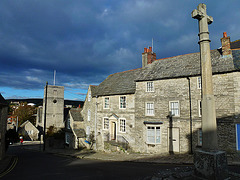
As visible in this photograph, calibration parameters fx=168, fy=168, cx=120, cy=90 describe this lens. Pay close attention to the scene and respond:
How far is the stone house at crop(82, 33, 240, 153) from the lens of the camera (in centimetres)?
1482

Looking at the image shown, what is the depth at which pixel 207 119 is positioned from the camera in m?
7.63

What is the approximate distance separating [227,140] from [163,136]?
5.86 m

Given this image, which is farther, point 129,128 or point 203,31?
point 129,128

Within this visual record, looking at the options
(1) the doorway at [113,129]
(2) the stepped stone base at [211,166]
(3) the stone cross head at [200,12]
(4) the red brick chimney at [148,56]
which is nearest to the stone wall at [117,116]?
(1) the doorway at [113,129]

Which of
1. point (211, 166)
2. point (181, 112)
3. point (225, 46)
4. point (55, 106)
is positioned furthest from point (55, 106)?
point (211, 166)

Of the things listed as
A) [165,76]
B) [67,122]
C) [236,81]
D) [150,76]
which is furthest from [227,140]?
[67,122]

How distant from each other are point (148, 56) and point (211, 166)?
17.3m

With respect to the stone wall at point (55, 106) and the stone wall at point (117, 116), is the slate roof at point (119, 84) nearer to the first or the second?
the stone wall at point (117, 116)

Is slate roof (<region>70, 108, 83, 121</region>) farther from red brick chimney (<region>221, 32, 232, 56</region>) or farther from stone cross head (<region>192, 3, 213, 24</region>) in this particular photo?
stone cross head (<region>192, 3, 213, 24</region>)

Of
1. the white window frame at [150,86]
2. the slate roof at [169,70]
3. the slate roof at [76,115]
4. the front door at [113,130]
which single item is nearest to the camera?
the slate roof at [169,70]

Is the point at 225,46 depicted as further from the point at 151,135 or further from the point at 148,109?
the point at 151,135

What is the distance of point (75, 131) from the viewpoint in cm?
2770

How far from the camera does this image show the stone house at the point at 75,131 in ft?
89.4

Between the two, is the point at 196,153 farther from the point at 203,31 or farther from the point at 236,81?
the point at 236,81
